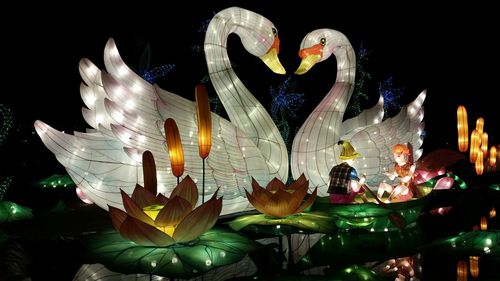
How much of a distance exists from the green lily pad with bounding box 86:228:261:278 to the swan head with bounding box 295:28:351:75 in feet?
12.1

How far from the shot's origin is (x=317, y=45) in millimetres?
7781

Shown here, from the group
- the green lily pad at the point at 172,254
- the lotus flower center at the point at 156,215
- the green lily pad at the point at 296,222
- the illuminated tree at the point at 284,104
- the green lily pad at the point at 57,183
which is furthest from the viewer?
the green lily pad at the point at 57,183

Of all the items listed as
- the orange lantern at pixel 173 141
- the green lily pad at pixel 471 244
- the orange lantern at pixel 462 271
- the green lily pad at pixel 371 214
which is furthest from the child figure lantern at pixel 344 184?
the orange lantern at pixel 173 141

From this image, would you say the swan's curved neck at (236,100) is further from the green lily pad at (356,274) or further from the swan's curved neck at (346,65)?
the green lily pad at (356,274)

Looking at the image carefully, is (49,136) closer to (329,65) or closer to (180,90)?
(180,90)

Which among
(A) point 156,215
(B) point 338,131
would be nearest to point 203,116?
(A) point 156,215

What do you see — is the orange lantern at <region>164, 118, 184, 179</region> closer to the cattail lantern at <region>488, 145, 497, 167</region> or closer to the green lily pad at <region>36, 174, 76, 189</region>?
the green lily pad at <region>36, 174, 76, 189</region>

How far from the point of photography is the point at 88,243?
4781 mm

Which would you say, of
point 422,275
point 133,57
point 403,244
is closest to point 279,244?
point 403,244

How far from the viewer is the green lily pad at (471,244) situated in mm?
4613

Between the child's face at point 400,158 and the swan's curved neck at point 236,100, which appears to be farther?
the swan's curved neck at point 236,100

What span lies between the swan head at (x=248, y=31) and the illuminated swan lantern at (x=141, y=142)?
73 cm

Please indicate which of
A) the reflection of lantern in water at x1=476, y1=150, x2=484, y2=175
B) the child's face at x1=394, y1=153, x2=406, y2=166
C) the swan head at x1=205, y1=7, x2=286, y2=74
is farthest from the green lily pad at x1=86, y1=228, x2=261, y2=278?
the reflection of lantern in water at x1=476, y1=150, x2=484, y2=175

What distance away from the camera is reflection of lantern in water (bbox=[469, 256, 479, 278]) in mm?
4005
